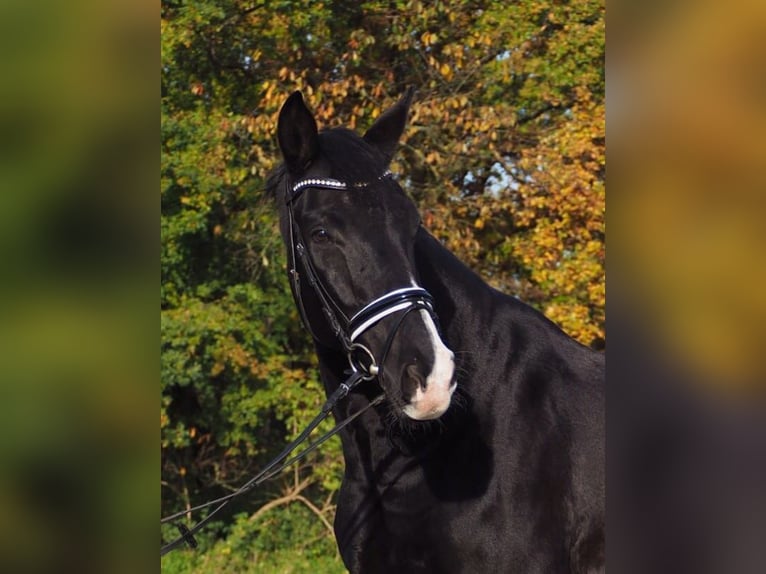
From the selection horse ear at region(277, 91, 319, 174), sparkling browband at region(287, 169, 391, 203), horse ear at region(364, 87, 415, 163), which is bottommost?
horse ear at region(364, 87, 415, 163)

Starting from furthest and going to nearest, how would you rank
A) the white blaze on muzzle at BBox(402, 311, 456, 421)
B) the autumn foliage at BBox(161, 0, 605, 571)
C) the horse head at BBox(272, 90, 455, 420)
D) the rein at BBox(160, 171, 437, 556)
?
the autumn foliage at BBox(161, 0, 605, 571) → the rein at BBox(160, 171, 437, 556) → the horse head at BBox(272, 90, 455, 420) → the white blaze on muzzle at BBox(402, 311, 456, 421)

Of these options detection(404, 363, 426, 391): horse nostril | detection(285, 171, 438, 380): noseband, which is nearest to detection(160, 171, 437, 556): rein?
→ detection(285, 171, 438, 380): noseband

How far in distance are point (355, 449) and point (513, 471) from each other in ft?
1.89

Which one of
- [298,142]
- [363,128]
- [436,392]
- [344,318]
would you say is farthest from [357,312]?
[363,128]

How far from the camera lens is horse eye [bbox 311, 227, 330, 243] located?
301 cm

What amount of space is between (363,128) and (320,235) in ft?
17.2

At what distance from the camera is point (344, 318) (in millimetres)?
2984

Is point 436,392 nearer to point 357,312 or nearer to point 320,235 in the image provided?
point 357,312

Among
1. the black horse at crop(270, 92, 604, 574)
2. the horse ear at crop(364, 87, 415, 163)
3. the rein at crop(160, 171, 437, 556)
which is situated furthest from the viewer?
the horse ear at crop(364, 87, 415, 163)

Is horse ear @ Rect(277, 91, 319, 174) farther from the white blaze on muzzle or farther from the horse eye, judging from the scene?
the white blaze on muzzle
